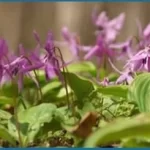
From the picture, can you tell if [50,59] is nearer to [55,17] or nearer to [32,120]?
[32,120]

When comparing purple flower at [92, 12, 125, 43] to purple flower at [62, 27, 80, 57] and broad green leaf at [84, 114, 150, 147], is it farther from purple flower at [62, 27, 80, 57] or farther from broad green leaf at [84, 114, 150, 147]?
broad green leaf at [84, 114, 150, 147]

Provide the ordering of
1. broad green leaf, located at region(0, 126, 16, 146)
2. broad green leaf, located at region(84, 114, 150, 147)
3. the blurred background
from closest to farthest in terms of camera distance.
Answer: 1. broad green leaf, located at region(84, 114, 150, 147)
2. broad green leaf, located at region(0, 126, 16, 146)
3. the blurred background

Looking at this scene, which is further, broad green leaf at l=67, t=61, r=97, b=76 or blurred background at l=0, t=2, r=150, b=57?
blurred background at l=0, t=2, r=150, b=57

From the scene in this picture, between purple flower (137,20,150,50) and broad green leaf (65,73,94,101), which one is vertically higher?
purple flower (137,20,150,50)

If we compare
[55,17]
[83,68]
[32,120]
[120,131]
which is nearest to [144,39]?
[83,68]

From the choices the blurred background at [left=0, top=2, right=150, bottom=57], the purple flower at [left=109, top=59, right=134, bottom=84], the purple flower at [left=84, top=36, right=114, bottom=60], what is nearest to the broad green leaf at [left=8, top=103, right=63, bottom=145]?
the purple flower at [left=109, top=59, right=134, bottom=84]

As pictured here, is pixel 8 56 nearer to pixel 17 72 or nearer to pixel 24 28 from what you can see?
pixel 17 72
